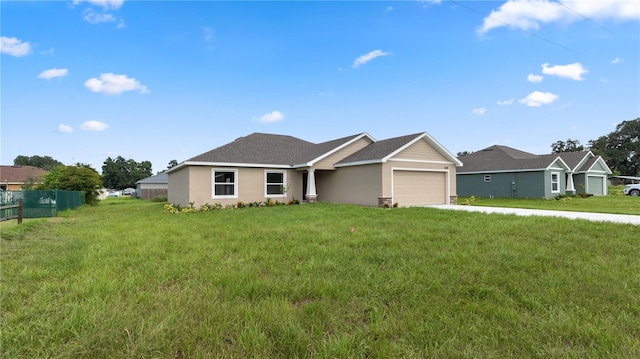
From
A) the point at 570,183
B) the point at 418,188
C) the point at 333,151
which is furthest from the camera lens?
the point at 570,183

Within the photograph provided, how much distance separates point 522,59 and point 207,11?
13.9 meters

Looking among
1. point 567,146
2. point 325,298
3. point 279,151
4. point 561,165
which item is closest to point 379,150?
point 279,151

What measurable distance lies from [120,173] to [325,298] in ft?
241

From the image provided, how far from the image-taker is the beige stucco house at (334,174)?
48.2 ft

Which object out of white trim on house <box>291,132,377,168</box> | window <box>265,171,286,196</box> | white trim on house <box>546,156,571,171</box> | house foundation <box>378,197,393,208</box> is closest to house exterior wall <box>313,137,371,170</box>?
white trim on house <box>291,132,377,168</box>

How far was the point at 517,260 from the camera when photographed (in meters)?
4.86

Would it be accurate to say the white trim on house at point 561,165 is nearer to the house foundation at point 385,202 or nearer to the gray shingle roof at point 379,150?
the gray shingle roof at point 379,150

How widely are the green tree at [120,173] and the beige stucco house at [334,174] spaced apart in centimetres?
5614

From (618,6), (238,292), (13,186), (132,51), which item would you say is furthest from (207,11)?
(13,186)

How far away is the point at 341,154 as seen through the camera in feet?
55.7

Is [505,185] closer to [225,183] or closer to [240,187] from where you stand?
[240,187]

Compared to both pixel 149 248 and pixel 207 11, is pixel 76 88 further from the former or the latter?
pixel 149 248

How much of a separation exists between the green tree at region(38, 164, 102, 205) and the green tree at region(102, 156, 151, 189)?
46.0 metres

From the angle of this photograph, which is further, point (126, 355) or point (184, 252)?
point (184, 252)
